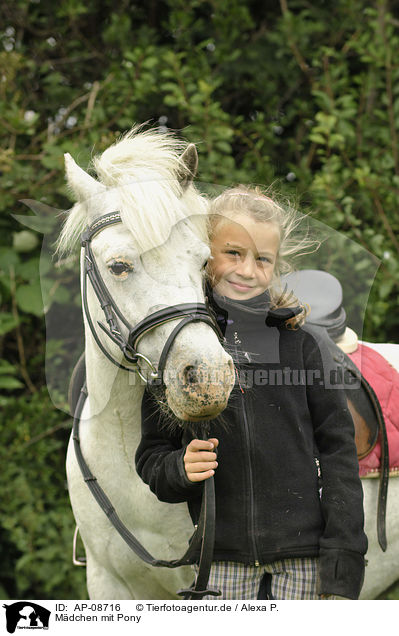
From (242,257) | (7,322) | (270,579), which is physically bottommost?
(7,322)

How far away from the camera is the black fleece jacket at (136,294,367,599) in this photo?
1480 mm

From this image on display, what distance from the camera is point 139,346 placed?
1426 millimetres

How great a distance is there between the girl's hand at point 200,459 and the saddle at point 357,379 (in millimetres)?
553

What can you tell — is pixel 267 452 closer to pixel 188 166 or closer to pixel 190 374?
pixel 190 374

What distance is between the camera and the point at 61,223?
1878 mm

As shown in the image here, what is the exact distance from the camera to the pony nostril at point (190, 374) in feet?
4.19

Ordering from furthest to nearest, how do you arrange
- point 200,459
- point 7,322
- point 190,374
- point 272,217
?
point 7,322, point 272,217, point 200,459, point 190,374

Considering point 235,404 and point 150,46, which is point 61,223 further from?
point 150,46

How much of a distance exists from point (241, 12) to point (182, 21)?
375 millimetres

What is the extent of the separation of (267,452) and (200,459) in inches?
7.6

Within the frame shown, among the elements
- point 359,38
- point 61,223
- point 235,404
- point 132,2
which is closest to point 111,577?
point 235,404

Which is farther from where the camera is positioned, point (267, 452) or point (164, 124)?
point (164, 124)
